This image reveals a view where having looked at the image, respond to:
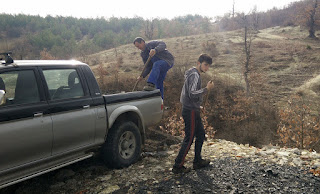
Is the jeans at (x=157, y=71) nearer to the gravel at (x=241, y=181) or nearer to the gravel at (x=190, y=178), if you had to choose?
the gravel at (x=190, y=178)

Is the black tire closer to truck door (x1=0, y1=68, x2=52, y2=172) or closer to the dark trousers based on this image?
the dark trousers

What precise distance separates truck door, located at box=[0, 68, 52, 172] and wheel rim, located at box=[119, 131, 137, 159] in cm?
143

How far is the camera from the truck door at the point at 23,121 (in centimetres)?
289

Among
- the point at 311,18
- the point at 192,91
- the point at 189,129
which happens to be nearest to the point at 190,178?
the point at 189,129

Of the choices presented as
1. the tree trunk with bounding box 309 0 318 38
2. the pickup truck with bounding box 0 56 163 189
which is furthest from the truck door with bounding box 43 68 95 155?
the tree trunk with bounding box 309 0 318 38

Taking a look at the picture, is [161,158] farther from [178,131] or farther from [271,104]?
[271,104]

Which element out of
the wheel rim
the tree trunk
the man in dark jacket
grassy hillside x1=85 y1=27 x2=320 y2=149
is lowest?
grassy hillside x1=85 y1=27 x2=320 y2=149

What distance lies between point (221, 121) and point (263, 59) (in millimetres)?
14146

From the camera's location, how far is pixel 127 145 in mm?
4660

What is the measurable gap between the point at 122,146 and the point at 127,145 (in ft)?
0.33

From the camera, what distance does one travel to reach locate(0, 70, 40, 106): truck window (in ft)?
10.5

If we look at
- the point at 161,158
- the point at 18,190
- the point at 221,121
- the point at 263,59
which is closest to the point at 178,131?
the point at 161,158

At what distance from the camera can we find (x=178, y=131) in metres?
10.6

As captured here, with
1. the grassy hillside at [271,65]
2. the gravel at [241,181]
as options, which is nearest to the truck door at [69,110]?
the gravel at [241,181]
